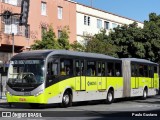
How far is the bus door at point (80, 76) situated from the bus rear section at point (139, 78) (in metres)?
6.37

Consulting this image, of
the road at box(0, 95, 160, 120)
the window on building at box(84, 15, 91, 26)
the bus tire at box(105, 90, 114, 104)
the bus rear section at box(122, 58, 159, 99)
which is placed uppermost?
the window on building at box(84, 15, 91, 26)

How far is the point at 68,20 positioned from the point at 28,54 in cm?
2804

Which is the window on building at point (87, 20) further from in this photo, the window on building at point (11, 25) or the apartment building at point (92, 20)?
the window on building at point (11, 25)

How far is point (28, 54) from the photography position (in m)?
22.2

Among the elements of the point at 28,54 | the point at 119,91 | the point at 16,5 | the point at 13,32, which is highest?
the point at 16,5

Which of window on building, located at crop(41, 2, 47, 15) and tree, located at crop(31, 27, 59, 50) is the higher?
window on building, located at crop(41, 2, 47, 15)

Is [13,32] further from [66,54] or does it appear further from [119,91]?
[66,54]

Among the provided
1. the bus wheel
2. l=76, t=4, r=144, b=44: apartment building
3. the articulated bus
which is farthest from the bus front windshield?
l=76, t=4, r=144, b=44: apartment building

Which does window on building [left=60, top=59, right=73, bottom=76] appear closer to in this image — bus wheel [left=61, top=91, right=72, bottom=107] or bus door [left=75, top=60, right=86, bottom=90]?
bus door [left=75, top=60, right=86, bottom=90]

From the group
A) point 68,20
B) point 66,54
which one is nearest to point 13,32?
point 68,20

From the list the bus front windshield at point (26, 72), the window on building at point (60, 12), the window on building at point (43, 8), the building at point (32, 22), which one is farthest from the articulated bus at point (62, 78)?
the window on building at point (60, 12)

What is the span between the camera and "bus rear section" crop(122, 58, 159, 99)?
3062 cm

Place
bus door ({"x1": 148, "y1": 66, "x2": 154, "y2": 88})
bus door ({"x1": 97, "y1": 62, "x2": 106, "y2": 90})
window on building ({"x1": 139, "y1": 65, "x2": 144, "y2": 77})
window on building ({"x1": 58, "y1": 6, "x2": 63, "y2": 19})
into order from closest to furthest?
1. bus door ({"x1": 97, "y1": 62, "x2": 106, "y2": 90})
2. window on building ({"x1": 139, "y1": 65, "x2": 144, "y2": 77})
3. bus door ({"x1": 148, "y1": 66, "x2": 154, "y2": 88})
4. window on building ({"x1": 58, "y1": 6, "x2": 63, "y2": 19})

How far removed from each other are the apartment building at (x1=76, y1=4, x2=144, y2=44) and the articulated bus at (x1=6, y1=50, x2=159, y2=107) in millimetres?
22575
